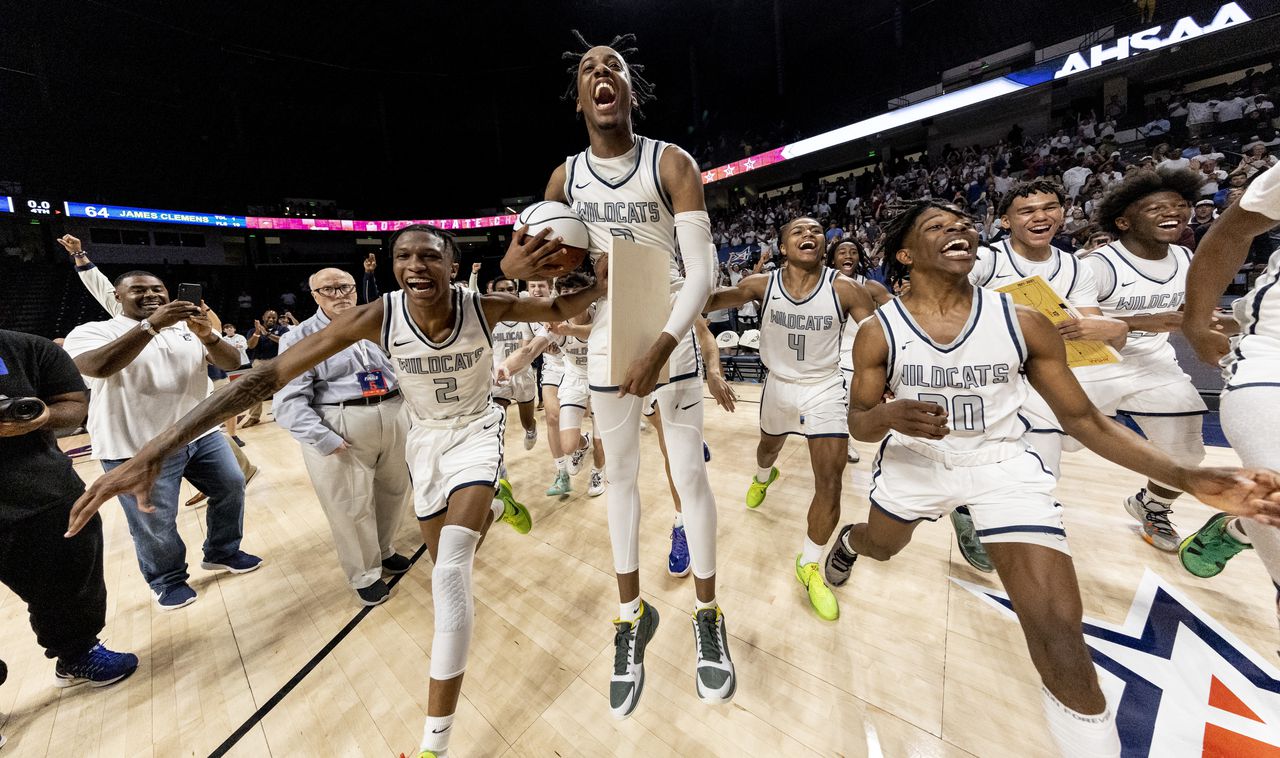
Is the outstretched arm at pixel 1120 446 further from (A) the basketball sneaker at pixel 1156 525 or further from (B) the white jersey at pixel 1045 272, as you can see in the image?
(A) the basketball sneaker at pixel 1156 525

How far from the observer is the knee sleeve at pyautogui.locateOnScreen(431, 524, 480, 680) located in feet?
5.41

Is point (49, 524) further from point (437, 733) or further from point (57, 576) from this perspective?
point (437, 733)

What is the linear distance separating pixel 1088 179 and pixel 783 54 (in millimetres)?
12564

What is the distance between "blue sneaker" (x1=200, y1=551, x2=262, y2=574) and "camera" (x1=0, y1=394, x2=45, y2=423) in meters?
1.98

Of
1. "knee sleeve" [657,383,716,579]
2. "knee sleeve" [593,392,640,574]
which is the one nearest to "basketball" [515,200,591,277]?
"knee sleeve" [593,392,640,574]

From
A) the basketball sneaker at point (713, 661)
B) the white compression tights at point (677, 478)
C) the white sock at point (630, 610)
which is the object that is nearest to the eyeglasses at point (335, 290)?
the white compression tights at point (677, 478)

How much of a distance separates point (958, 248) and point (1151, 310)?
195cm

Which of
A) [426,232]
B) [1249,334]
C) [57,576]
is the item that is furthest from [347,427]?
[1249,334]

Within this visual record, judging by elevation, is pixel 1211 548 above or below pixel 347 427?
below

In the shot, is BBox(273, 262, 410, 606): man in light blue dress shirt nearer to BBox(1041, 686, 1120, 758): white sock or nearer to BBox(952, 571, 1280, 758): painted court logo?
BBox(1041, 686, 1120, 758): white sock

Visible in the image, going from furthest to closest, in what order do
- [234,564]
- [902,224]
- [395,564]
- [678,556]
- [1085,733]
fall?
1. [234,564]
2. [395,564]
3. [678,556]
4. [902,224]
5. [1085,733]

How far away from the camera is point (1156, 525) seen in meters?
2.57

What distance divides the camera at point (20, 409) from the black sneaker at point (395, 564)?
1.87 meters

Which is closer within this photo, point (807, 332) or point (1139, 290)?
point (1139, 290)
